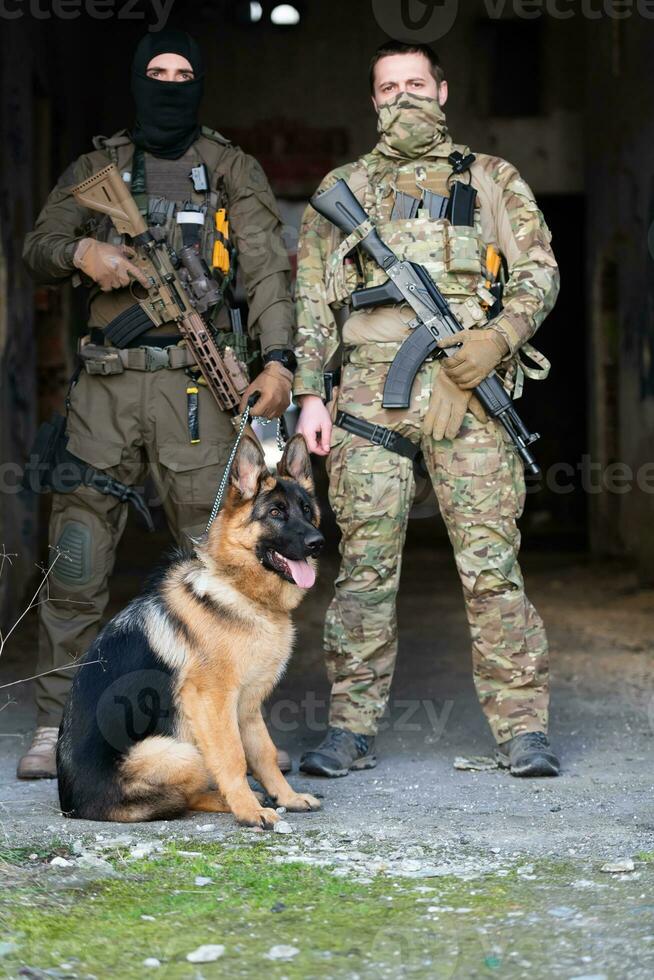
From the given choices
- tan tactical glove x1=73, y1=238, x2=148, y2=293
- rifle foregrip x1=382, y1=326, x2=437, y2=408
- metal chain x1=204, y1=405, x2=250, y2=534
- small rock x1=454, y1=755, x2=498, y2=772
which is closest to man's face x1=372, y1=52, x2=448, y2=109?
rifle foregrip x1=382, y1=326, x2=437, y2=408

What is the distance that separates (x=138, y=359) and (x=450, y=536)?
1228mm

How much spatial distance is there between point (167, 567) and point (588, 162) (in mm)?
8899

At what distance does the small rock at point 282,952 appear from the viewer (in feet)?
8.55

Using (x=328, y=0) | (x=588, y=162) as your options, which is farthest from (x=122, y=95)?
(x=588, y=162)

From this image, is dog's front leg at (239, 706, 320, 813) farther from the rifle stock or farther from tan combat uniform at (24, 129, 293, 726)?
the rifle stock

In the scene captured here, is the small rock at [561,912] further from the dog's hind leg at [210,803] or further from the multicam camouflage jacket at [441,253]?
the multicam camouflage jacket at [441,253]

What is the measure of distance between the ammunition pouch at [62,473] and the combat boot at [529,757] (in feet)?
4.77

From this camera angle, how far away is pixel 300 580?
3812 millimetres

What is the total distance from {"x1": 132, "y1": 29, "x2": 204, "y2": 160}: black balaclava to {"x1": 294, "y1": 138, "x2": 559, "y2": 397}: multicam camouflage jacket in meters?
0.53

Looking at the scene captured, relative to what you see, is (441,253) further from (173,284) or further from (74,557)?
(74,557)

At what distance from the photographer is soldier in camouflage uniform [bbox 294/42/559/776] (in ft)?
14.1

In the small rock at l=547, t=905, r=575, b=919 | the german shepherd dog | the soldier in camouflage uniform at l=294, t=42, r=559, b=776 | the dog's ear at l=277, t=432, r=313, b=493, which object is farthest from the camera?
the soldier in camouflage uniform at l=294, t=42, r=559, b=776

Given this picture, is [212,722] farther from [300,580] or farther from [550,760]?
[550,760]

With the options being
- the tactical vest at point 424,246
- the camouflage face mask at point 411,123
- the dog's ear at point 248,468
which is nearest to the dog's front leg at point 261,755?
the dog's ear at point 248,468
